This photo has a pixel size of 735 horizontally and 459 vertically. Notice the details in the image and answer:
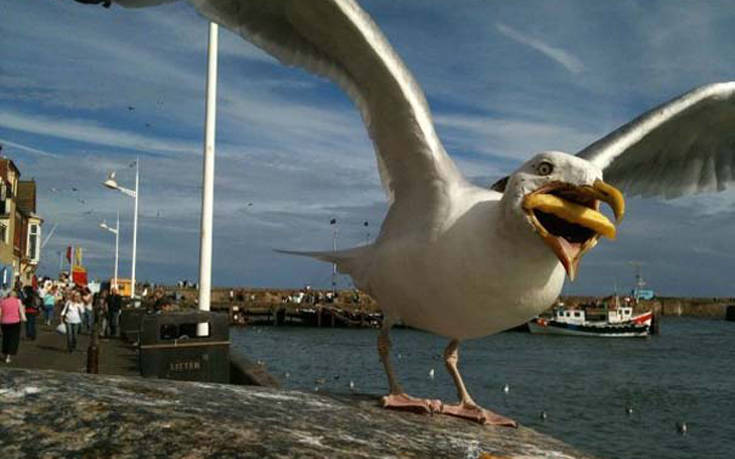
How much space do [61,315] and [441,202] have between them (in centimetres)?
1707

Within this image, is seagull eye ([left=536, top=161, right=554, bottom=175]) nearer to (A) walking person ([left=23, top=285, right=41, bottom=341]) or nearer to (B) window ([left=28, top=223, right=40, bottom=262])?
(A) walking person ([left=23, top=285, right=41, bottom=341])

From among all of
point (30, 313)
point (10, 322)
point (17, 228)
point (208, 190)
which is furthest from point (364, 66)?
point (17, 228)

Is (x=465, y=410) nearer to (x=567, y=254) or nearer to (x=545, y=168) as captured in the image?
(x=567, y=254)

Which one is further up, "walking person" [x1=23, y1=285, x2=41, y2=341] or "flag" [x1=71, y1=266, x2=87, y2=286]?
"flag" [x1=71, y1=266, x2=87, y2=286]

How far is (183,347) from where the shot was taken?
35.7ft

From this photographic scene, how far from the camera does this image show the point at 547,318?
6438 cm

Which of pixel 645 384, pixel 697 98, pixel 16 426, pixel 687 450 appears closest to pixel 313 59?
pixel 697 98

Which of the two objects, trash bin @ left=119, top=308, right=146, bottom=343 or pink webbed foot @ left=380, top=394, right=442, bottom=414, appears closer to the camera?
pink webbed foot @ left=380, top=394, right=442, bottom=414

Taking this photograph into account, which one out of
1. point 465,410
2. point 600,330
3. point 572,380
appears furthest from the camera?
point 600,330

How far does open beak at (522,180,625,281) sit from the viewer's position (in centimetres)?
381

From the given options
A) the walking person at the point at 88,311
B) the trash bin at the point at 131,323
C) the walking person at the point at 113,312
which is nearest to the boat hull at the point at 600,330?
the walking person at the point at 88,311

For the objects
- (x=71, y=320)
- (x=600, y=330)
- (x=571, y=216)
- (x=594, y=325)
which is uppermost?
(x=571, y=216)

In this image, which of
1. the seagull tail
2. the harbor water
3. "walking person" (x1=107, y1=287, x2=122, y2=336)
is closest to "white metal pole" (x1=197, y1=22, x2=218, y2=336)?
the harbor water

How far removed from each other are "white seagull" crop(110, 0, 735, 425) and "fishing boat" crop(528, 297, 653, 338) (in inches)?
2124
